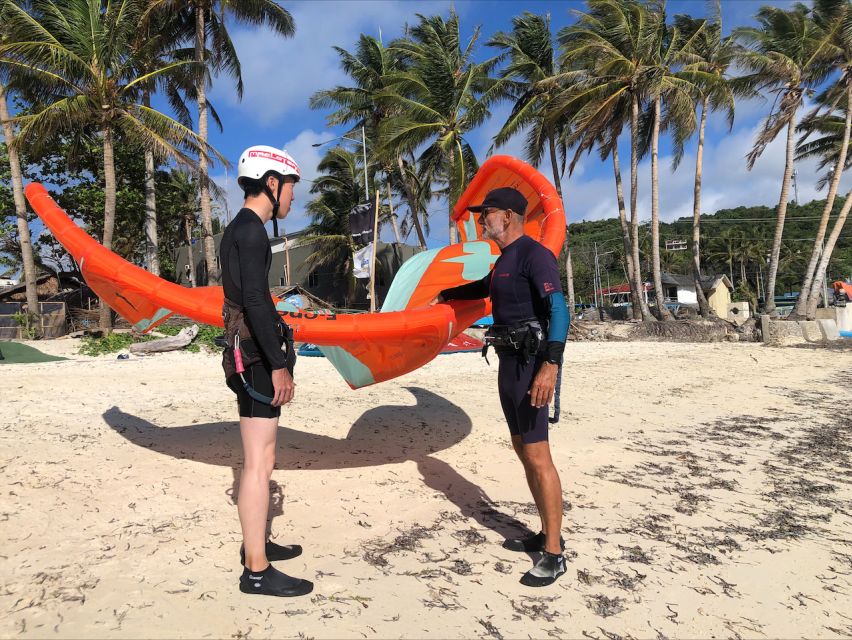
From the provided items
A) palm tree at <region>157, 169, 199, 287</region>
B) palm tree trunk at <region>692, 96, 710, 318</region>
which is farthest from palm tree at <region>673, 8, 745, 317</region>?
palm tree at <region>157, 169, 199, 287</region>

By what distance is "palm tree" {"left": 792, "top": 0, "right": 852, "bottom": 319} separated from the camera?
20000 mm

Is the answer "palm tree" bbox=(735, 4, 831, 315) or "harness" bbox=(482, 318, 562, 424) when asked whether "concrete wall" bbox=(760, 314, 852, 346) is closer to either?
"palm tree" bbox=(735, 4, 831, 315)

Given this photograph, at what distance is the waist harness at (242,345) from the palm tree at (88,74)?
1409cm

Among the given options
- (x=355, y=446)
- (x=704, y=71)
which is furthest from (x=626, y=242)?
(x=355, y=446)

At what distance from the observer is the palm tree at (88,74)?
14.0 metres

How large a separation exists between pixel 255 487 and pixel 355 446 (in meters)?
2.53

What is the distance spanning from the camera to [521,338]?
2.85 metres

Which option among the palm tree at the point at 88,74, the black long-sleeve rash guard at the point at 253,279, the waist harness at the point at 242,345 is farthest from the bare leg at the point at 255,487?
the palm tree at the point at 88,74

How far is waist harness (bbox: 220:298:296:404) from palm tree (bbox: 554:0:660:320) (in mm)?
Answer: 20476

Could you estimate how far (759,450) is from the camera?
5383 mm

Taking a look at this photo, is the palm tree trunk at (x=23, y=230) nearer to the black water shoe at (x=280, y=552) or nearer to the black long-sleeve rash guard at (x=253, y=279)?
the black water shoe at (x=280, y=552)

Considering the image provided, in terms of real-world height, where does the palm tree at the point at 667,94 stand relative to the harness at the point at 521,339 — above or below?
above

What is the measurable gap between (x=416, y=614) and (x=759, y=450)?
4.48 m

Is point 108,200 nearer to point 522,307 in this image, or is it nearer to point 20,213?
point 20,213
